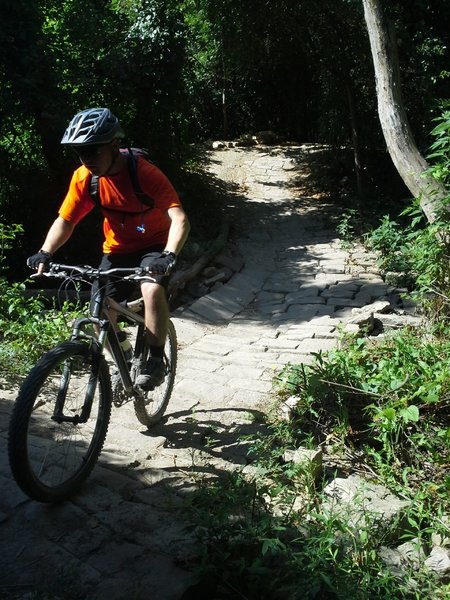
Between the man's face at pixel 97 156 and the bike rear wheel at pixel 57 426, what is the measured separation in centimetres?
105

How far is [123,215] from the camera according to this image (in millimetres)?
4082

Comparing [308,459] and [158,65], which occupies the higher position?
[158,65]

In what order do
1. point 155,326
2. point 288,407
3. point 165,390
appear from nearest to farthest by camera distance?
point 155,326 → point 288,407 → point 165,390

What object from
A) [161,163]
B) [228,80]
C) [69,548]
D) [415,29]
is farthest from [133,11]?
[69,548]

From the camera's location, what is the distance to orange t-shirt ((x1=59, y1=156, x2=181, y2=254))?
396 cm

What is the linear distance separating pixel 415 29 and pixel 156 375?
8.39 metres

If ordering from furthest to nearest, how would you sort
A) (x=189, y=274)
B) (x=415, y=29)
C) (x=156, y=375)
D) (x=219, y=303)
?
(x=415, y=29) → (x=189, y=274) → (x=219, y=303) → (x=156, y=375)

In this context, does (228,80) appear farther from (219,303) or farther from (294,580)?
(294,580)

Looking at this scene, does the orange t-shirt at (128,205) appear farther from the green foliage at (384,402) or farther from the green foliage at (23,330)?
the green foliage at (23,330)

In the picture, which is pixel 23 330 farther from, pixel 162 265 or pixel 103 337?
pixel 162 265

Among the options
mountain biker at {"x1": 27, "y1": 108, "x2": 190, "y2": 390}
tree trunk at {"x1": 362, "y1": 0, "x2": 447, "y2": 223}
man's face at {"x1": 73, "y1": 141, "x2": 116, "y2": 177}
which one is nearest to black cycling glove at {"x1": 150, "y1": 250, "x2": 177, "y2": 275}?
mountain biker at {"x1": 27, "y1": 108, "x2": 190, "y2": 390}

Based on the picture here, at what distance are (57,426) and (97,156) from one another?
151cm

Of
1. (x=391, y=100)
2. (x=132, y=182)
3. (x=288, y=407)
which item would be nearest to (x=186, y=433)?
(x=288, y=407)

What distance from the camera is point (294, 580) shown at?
274 centimetres
